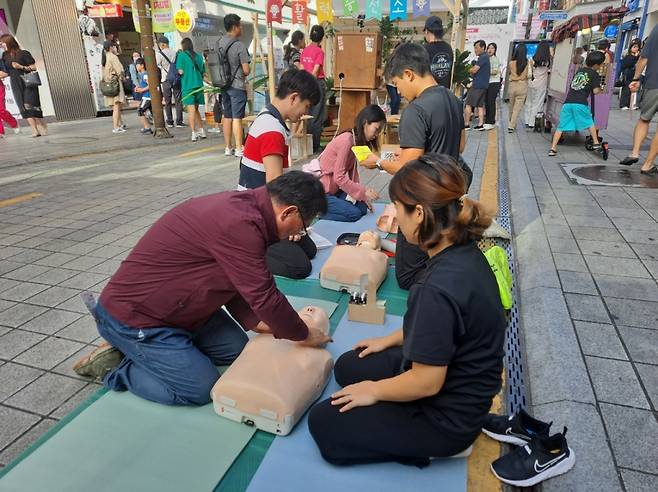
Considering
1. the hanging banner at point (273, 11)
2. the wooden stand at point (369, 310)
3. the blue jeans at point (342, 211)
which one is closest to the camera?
the wooden stand at point (369, 310)

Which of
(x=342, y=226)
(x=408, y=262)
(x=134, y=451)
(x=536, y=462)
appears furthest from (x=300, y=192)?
(x=342, y=226)

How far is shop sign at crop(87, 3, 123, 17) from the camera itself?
41.7ft

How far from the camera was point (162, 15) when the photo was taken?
29.8 ft

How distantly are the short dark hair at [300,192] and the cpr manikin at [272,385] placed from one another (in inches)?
26.2

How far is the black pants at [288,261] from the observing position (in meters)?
3.51

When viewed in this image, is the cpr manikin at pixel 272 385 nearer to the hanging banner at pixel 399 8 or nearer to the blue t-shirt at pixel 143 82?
the hanging banner at pixel 399 8

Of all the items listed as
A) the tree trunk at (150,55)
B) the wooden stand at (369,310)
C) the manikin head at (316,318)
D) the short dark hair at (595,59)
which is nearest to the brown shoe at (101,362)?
the manikin head at (316,318)

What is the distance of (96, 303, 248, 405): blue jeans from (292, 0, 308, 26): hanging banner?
9710 millimetres

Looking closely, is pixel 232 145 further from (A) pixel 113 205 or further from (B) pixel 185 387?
(B) pixel 185 387

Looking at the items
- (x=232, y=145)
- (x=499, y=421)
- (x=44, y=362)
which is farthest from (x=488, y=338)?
(x=232, y=145)

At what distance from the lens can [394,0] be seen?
914 cm

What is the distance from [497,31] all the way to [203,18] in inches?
520

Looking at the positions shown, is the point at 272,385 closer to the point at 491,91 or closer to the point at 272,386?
the point at 272,386

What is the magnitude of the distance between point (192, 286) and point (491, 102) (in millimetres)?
10498
